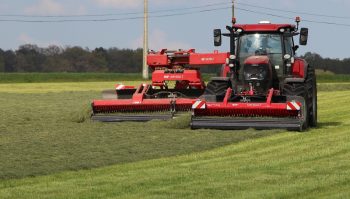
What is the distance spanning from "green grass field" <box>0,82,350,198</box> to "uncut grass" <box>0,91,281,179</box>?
0.01m

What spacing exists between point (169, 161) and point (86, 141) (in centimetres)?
262

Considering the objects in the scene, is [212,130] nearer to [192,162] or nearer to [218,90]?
[218,90]

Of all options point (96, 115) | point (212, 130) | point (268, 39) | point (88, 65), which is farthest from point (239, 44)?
point (88, 65)

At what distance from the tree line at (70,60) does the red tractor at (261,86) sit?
252 ft

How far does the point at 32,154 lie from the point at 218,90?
5.69 m

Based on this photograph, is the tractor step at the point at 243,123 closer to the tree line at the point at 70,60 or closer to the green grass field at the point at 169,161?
the green grass field at the point at 169,161

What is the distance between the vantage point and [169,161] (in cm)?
1092

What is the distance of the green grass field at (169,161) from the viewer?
846 centimetres

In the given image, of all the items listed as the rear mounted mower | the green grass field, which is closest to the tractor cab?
the green grass field

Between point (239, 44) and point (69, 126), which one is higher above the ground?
point (239, 44)

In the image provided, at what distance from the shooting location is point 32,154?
1135cm

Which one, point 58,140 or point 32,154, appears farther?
point 58,140

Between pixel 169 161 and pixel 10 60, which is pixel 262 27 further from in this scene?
pixel 10 60

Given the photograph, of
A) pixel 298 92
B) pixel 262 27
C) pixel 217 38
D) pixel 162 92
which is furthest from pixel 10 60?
pixel 298 92
